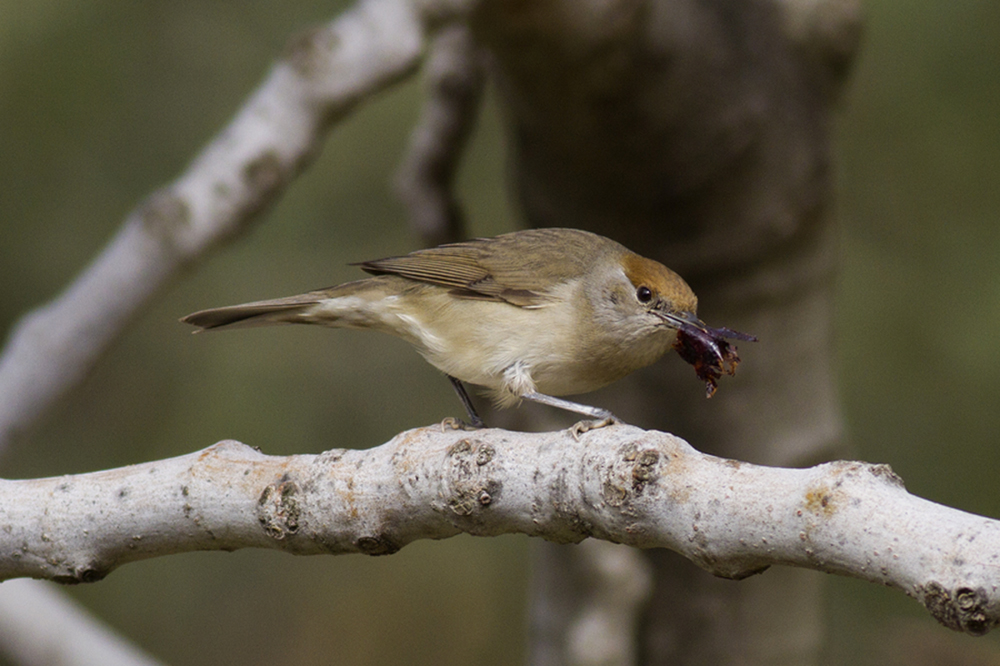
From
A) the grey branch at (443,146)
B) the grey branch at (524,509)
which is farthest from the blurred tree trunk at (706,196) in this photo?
the grey branch at (524,509)

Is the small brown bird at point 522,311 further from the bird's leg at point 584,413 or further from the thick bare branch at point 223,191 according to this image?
the thick bare branch at point 223,191

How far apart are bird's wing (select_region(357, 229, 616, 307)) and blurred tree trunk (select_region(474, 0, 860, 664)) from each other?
0.47 m

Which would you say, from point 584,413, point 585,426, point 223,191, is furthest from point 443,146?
point 585,426

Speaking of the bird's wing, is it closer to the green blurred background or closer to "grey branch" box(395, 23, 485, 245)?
"grey branch" box(395, 23, 485, 245)

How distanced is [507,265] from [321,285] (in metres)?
2.95

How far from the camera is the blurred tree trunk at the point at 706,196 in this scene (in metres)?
3.45

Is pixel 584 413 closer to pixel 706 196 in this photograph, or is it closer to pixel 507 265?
pixel 507 265

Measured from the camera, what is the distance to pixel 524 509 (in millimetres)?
1938

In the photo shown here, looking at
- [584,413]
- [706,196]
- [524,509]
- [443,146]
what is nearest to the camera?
[524,509]

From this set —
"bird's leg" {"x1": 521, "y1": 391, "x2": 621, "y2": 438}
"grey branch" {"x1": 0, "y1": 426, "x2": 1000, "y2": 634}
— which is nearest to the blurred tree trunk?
"bird's leg" {"x1": 521, "y1": 391, "x2": 621, "y2": 438}

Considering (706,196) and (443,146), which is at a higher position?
(443,146)

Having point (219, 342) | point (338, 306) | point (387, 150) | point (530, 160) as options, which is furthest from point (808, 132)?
point (219, 342)

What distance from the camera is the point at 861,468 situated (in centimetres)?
157

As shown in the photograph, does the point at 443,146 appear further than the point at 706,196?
Yes
